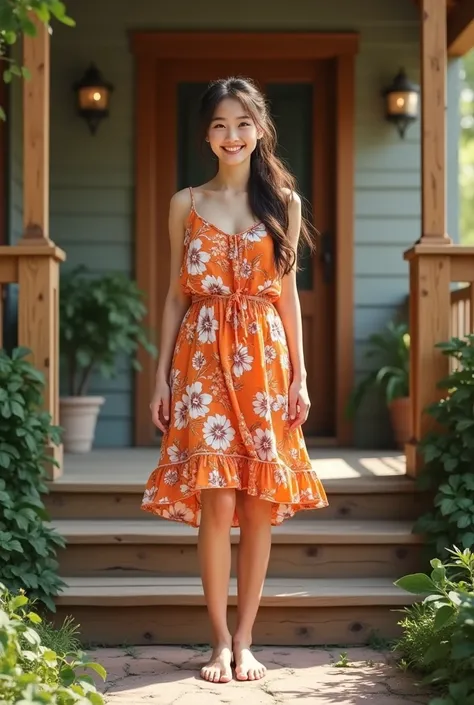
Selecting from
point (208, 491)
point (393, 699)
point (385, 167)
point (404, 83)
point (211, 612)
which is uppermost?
point (404, 83)

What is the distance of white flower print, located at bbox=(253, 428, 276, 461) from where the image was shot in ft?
10.3

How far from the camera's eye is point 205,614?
3.80 metres

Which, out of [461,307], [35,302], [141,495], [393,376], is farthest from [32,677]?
[393,376]

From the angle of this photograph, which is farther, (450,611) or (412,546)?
(412,546)

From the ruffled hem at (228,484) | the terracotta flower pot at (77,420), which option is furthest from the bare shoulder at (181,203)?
the terracotta flower pot at (77,420)

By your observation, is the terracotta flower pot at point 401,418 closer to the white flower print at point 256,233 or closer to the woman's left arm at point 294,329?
the woman's left arm at point 294,329

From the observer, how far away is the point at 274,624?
150 inches

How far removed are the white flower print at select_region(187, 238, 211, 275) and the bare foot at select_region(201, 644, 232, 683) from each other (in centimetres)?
112

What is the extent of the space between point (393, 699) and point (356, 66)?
13.4 feet

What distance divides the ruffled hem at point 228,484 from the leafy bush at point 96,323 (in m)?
2.50

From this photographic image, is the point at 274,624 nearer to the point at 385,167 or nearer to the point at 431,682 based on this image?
the point at 431,682

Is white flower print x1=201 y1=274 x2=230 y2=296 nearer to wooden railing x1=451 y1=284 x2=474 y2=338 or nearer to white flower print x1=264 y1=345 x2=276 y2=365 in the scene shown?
white flower print x1=264 y1=345 x2=276 y2=365

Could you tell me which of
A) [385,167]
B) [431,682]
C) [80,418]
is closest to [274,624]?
[431,682]

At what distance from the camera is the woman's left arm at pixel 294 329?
3.27 meters
